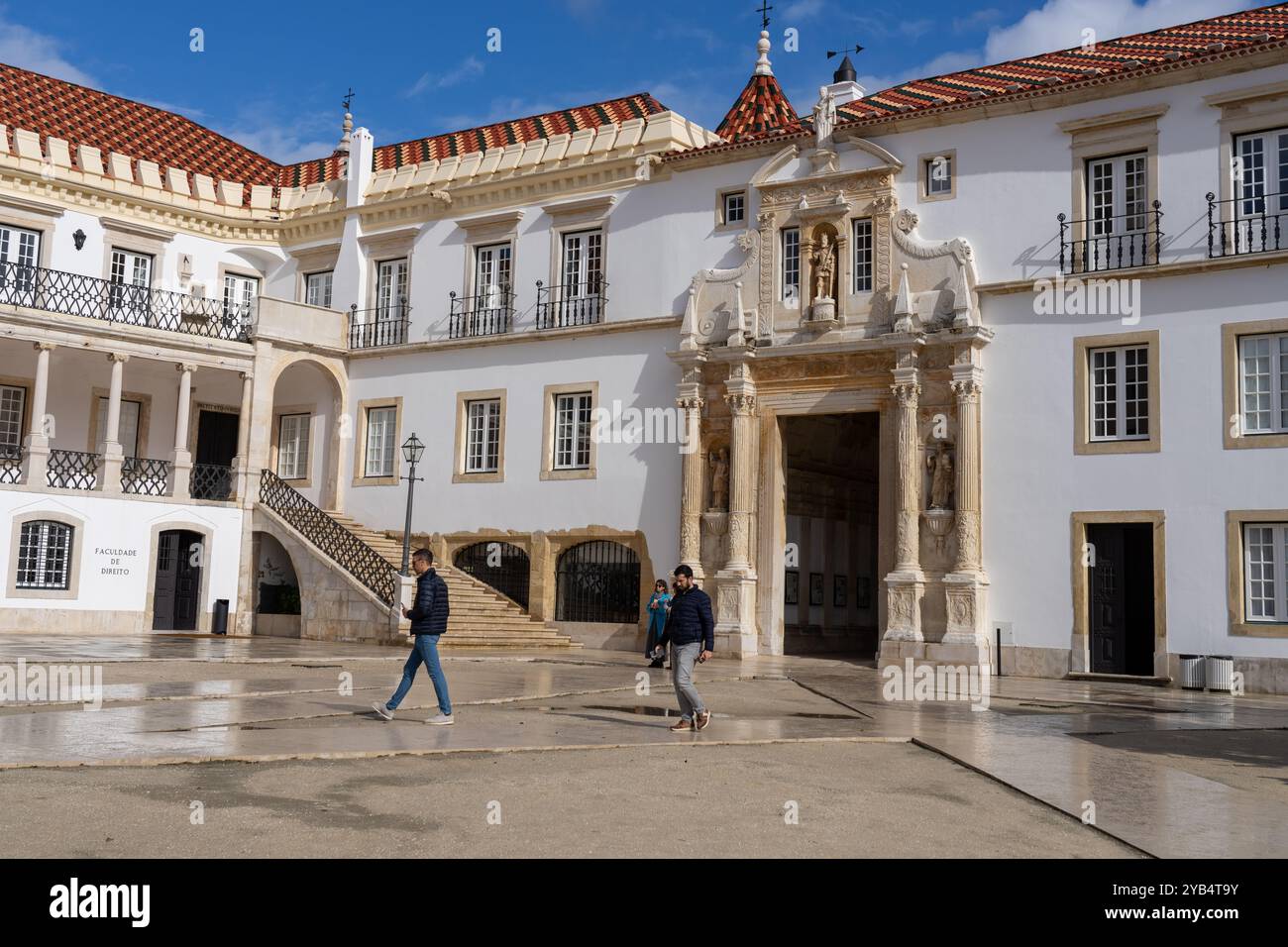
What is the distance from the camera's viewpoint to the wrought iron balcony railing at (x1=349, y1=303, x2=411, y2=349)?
98.1 feet

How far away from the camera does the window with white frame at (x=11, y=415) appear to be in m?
28.5

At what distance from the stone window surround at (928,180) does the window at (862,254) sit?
3.66ft

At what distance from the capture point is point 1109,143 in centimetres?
2119

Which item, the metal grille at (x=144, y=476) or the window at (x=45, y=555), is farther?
the metal grille at (x=144, y=476)

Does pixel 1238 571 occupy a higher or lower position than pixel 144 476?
lower

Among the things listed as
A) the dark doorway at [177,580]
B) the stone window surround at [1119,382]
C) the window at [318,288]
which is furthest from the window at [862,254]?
the dark doorway at [177,580]

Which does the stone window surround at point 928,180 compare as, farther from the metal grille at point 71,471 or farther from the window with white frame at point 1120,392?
the metal grille at point 71,471

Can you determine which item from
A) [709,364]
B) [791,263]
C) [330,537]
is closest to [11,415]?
[330,537]

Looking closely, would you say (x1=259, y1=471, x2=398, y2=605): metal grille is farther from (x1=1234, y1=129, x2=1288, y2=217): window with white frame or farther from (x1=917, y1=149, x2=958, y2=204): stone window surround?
(x1=1234, y1=129, x2=1288, y2=217): window with white frame

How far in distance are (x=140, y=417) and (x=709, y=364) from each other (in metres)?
14.5

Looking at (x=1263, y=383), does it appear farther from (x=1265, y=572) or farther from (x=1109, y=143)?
(x=1109, y=143)
